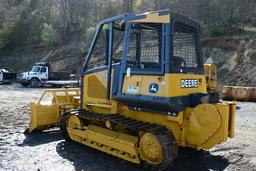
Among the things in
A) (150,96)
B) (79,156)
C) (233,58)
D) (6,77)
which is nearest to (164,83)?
(150,96)

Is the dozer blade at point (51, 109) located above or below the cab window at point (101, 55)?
below

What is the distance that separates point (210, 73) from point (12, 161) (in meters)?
9.77

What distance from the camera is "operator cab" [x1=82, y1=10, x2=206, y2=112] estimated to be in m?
5.91

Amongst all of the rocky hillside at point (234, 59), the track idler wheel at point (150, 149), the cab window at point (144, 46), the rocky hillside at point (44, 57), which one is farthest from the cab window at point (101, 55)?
the rocky hillside at point (44, 57)

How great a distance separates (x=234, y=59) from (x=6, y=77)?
850 inches

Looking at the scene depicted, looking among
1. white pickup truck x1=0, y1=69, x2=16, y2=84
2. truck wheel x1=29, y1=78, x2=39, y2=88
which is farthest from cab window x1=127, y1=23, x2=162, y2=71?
white pickup truck x1=0, y1=69, x2=16, y2=84

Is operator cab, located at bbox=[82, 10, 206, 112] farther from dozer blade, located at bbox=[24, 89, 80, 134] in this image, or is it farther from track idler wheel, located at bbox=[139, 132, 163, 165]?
dozer blade, located at bbox=[24, 89, 80, 134]

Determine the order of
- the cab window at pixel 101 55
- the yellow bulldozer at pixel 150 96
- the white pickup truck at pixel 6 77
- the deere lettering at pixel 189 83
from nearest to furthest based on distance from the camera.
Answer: the yellow bulldozer at pixel 150 96 → the deere lettering at pixel 189 83 → the cab window at pixel 101 55 → the white pickup truck at pixel 6 77

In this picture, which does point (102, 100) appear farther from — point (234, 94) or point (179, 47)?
point (234, 94)

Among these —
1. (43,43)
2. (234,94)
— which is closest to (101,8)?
(43,43)

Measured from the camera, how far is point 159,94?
5895 millimetres

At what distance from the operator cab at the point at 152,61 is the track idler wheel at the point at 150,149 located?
0.57 m

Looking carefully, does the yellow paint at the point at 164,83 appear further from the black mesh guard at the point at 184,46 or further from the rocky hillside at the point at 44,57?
the rocky hillside at the point at 44,57

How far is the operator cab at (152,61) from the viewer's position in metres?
5.91
